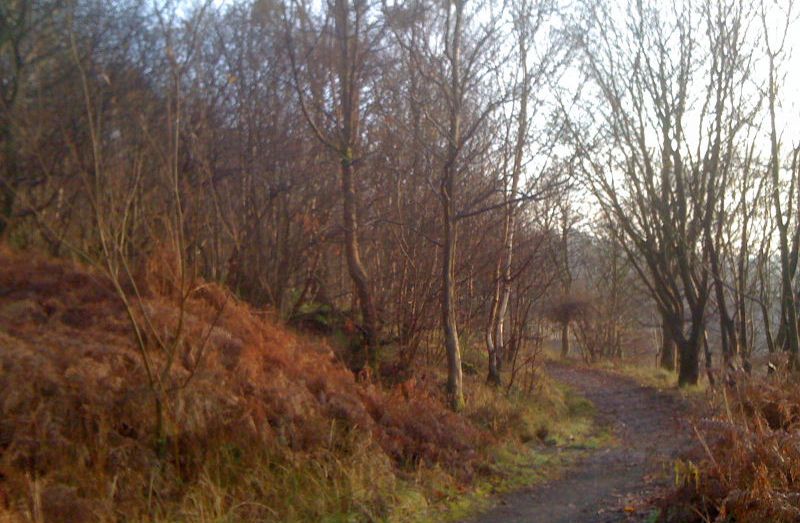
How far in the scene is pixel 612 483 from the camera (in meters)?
10.9

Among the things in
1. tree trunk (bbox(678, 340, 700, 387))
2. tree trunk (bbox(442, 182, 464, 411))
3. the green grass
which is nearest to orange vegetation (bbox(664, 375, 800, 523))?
the green grass

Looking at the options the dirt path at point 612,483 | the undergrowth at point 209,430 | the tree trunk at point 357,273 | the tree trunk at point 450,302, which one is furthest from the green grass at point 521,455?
the tree trunk at point 357,273

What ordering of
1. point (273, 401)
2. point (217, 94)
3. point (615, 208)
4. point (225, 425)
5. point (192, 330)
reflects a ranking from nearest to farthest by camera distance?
point (225, 425) → point (273, 401) → point (192, 330) → point (217, 94) → point (615, 208)

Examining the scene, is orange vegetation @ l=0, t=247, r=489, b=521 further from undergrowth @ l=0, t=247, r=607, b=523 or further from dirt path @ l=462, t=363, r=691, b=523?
dirt path @ l=462, t=363, r=691, b=523

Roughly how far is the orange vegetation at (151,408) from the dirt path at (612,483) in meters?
1.22

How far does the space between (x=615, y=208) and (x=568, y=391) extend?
532cm

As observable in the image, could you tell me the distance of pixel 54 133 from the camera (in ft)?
42.8

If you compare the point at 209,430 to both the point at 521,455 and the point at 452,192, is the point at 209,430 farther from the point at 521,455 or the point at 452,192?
the point at 452,192

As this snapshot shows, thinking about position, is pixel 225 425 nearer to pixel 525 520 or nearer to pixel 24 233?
pixel 525 520

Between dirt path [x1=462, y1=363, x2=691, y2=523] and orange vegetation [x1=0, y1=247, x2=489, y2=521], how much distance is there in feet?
4.00

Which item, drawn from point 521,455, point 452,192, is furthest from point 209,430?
point 452,192

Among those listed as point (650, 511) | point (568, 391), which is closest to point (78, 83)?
point (650, 511)

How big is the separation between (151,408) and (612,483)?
231 inches

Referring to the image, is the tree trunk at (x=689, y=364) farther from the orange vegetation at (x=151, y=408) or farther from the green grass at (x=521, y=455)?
the orange vegetation at (x=151, y=408)
